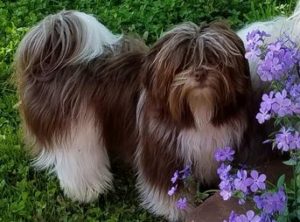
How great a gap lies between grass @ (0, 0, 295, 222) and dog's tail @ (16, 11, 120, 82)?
72cm

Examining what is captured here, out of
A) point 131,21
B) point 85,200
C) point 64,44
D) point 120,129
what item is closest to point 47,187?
point 85,200

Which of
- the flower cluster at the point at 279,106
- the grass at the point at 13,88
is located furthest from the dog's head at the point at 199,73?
the grass at the point at 13,88

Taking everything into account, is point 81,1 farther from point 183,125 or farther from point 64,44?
point 183,125

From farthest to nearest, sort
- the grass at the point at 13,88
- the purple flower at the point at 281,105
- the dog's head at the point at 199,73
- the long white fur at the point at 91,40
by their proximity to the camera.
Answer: the grass at the point at 13,88
the long white fur at the point at 91,40
the dog's head at the point at 199,73
the purple flower at the point at 281,105

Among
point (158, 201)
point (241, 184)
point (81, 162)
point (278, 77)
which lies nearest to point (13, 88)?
point (81, 162)

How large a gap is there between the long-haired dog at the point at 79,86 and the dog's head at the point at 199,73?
0.38 m

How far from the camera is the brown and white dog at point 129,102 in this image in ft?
9.23

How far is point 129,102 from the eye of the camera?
3264 mm

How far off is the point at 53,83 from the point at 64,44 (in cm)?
20

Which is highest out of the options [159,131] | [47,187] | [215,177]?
[159,131]

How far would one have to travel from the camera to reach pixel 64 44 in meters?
3.27

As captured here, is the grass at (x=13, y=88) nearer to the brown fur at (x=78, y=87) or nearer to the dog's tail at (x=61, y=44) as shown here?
the brown fur at (x=78, y=87)

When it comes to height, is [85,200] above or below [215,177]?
below

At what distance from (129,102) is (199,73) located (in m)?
0.62
